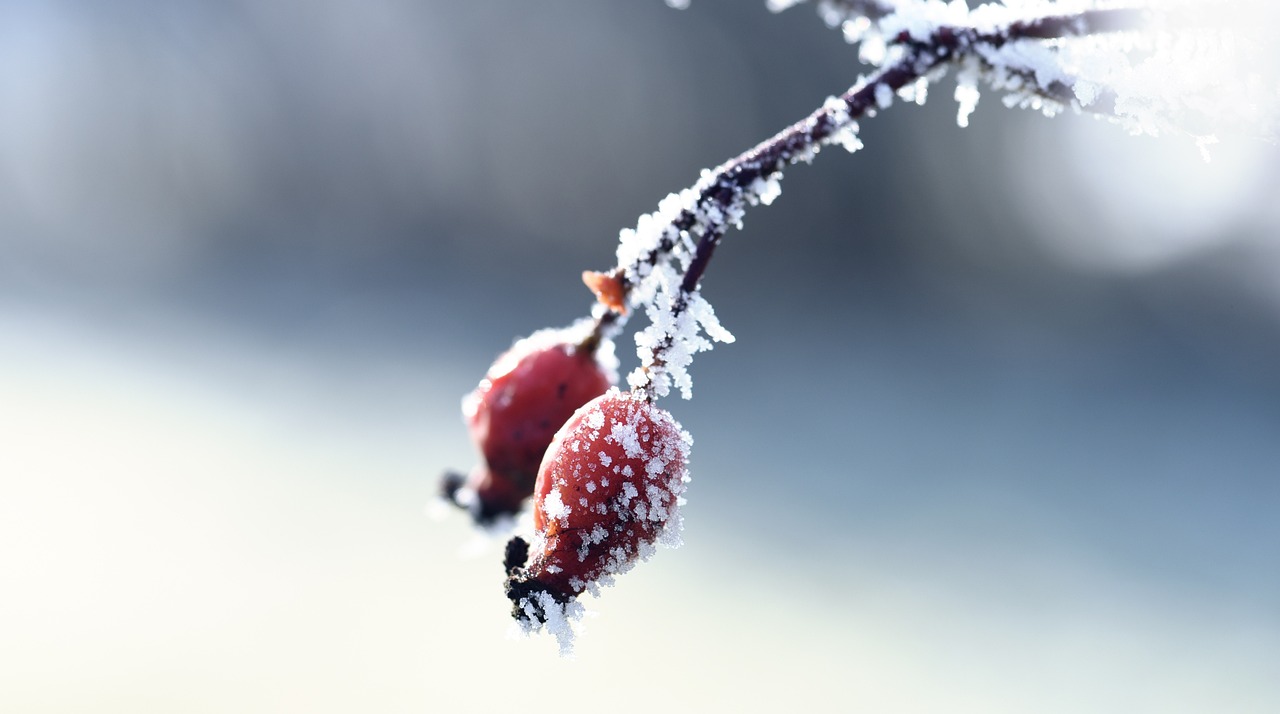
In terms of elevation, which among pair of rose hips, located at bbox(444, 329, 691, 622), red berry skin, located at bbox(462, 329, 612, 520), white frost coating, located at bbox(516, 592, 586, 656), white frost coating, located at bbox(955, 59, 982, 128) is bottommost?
white frost coating, located at bbox(516, 592, 586, 656)

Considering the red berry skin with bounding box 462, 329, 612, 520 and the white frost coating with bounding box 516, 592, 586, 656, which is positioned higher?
the red berry skin with bounding box 462, 329, 612, 520

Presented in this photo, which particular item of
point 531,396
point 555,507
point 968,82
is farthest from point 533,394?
point 968,82

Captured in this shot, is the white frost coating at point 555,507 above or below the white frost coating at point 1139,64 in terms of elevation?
below

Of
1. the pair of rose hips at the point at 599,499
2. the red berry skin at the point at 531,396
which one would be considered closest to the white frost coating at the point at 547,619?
the pair of rose hips at the point at 599,499

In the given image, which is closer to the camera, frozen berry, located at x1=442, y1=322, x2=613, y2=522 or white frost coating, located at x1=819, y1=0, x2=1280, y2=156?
white frost coating, located at x1=819, y1=0, x2=1280, y2=156

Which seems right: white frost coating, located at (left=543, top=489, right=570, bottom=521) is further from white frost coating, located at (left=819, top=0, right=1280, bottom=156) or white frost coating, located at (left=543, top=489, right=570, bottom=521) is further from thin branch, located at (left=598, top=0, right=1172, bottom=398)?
white frost coating, located at (left=819, top=0, right=1280, bottom=156)

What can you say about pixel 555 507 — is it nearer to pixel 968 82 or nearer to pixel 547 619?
pixel 547 619

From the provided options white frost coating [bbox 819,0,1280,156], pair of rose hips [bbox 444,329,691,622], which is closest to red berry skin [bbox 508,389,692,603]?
pair of rose hips [bbox 444,329,691,622]

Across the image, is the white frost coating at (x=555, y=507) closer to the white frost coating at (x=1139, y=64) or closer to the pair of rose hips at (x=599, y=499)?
the pair of rose hips at (x=599, y=499)

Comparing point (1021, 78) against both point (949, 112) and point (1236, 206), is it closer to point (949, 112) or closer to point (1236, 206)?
point (1236, 206)
